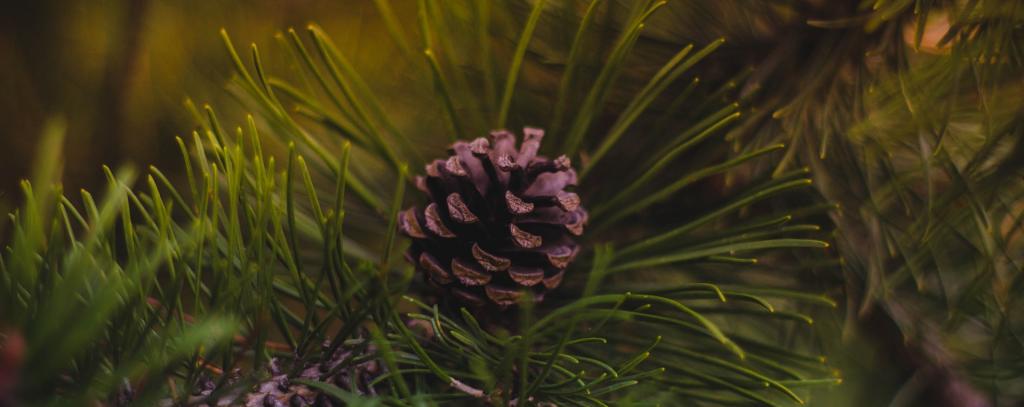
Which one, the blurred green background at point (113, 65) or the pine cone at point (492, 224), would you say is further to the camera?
the blurred green background at point (113, 65)

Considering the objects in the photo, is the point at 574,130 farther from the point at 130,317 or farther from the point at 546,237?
the point at 130,317

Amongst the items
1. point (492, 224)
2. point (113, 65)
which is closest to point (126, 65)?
point (113, 65)

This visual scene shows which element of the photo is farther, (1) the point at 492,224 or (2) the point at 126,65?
(2) the point at 126,65

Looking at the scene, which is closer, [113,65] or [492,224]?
[492,224]

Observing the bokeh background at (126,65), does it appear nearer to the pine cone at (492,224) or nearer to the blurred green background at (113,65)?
the blurred green background at (113,65)

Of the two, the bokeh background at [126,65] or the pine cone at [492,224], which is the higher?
the bokeh background at [126,65]

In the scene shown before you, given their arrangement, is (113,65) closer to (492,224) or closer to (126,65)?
(126,65)

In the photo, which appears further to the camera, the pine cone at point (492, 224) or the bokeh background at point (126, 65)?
the bokeh background at point (126, 65)

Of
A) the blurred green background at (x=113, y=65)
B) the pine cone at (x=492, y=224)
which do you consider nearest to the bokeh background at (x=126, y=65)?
the blurred green background at (x=113, y=65)
